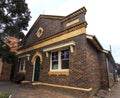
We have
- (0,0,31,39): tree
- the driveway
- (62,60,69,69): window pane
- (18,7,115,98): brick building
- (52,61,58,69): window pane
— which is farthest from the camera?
(0,0,31,39): tree

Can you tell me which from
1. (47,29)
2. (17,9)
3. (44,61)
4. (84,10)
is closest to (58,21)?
(47,29)

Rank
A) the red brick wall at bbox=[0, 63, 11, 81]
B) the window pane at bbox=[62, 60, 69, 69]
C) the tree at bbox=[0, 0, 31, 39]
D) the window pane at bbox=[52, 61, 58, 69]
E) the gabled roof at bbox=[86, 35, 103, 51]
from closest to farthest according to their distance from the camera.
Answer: the gabled roof at bbox=[86, 35, 103, 51] < the window pane at bbox=[62, 60, 69, 69] < the window pane at bbox=[52, 61, 58, 69] < the tree at bbox=[0, 0, 31, 39] < the red brick wall at bbox=[0, 63, 11, 81]

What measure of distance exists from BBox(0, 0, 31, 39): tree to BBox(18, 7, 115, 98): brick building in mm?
1807

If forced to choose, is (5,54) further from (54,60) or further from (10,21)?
(54,60)

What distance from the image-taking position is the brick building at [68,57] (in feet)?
25.2

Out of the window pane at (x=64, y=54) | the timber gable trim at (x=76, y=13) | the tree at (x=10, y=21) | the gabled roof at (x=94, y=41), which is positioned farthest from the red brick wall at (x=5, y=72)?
the gabled roof at (x=94, y=41)

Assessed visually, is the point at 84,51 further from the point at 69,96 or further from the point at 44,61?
the point at 44,61

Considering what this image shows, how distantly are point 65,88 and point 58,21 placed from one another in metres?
5.85

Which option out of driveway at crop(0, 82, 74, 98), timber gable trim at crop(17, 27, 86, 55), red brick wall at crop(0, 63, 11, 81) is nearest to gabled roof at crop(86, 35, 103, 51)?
timber gable trim at crop(17, 27, 86, 55)

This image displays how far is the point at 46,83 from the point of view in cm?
991

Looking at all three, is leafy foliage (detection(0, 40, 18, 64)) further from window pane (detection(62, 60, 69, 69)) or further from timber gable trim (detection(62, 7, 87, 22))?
timber gable trim (detection(62, 7, 87, 22))

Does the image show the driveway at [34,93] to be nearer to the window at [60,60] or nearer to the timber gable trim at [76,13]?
the window at [60,60]

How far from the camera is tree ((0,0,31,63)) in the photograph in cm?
1137

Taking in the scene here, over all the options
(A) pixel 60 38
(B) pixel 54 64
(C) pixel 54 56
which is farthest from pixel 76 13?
(B) pixel 54 64
